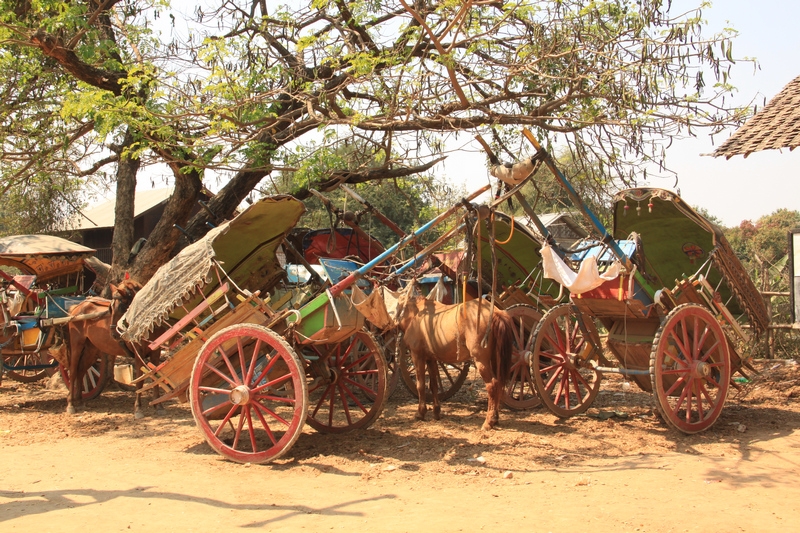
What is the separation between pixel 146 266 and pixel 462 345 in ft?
17.5

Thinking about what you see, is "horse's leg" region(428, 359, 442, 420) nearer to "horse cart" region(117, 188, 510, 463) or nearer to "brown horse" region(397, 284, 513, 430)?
"brown horse" region(397, 284, 513, 430)

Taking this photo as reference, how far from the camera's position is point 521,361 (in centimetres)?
800

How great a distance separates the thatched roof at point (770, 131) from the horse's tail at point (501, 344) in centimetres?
283

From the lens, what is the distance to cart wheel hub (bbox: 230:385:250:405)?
595 cm

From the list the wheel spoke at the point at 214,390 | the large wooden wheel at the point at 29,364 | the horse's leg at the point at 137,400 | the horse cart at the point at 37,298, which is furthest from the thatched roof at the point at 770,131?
the large wooden wheel at the point at 29,364

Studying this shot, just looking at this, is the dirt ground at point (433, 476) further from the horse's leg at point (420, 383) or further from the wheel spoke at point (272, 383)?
the wheel spoke at point (272, 383)

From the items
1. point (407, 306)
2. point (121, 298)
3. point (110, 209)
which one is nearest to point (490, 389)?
point (407, 306)

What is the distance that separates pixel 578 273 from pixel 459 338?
1.43m

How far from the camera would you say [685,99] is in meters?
7.77

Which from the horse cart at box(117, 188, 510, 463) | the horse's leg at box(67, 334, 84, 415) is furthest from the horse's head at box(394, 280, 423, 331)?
the horse's leg at box(67, 334, 84, 415)

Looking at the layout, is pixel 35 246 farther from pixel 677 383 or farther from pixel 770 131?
pixel 770 131

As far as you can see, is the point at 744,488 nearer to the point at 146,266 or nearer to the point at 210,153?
the point at 210,153

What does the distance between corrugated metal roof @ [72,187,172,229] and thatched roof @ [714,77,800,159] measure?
16.7m

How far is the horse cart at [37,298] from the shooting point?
31.0 ft
